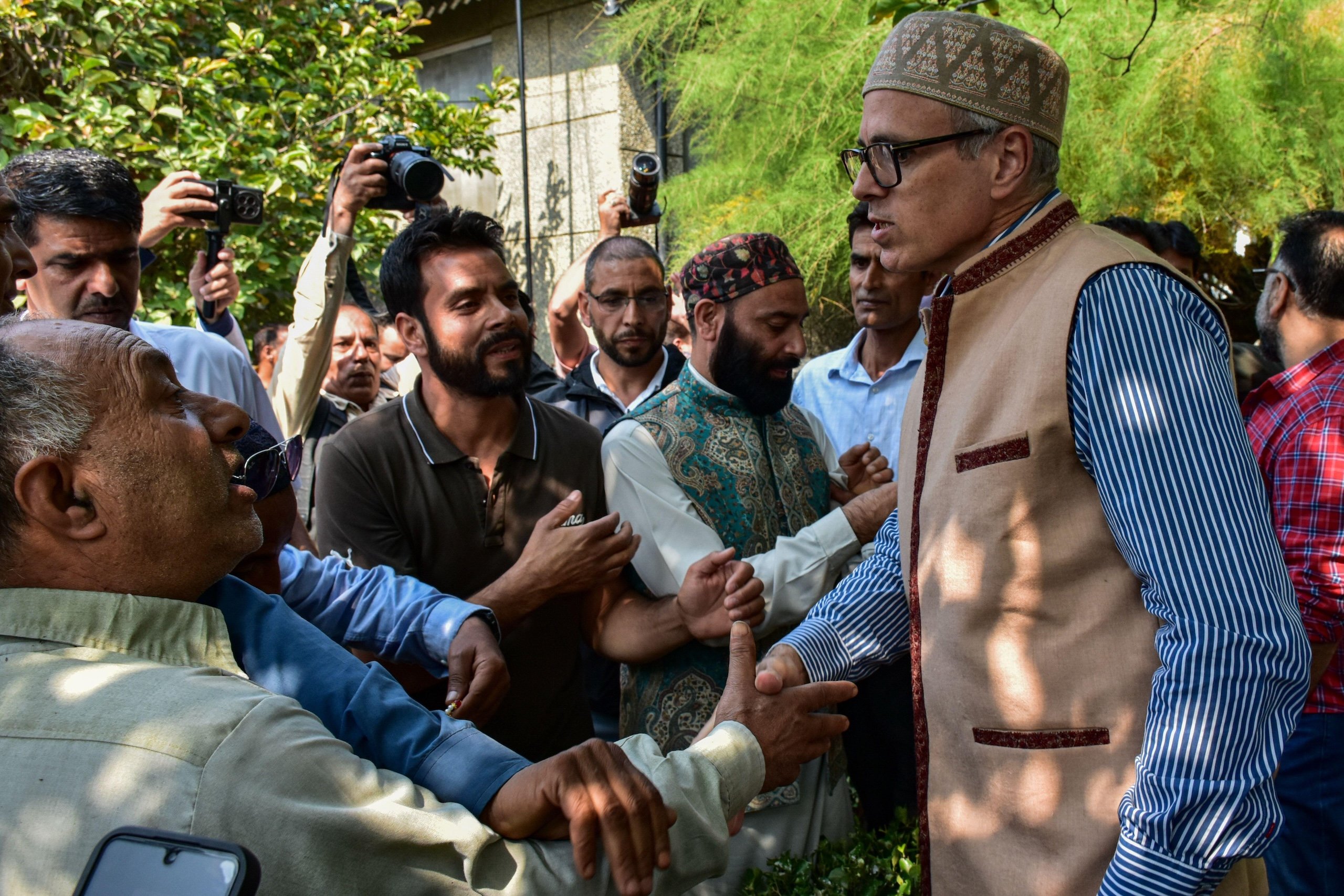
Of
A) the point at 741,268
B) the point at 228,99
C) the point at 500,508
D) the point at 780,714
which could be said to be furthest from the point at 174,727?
the point at 228,99

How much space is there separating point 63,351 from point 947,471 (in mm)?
1424

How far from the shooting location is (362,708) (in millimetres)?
1687

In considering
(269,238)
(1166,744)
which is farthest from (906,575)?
(269,238)

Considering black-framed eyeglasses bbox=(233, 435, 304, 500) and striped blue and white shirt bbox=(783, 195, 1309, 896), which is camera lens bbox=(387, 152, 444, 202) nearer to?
black-framed eyeglasses bbox=(233, 435, 304, 500)

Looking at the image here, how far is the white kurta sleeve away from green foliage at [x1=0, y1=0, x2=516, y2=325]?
168 inches

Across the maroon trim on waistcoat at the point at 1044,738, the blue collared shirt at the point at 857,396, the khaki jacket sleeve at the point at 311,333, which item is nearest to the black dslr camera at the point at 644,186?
the blue collared shirt at the point at 857,396

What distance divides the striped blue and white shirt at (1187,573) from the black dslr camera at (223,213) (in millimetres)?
3523

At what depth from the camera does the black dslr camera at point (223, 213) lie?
13.7 ft

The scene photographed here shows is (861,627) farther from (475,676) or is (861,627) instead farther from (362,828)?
(362,828)

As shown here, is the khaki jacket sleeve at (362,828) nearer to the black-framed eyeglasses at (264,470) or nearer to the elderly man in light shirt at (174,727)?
Answer: the elderly man in light shirt at (174,727)

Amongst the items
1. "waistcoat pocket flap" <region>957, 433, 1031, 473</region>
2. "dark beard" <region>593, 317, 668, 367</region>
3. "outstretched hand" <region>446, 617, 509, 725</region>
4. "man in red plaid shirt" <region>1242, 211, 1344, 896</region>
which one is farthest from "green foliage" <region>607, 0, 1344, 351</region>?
"outstretched hand" <region>446, 617, 509, 725</region>

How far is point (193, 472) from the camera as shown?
1.59 meters

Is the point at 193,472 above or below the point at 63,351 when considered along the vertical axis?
below

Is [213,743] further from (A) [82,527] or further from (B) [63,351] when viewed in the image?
(B) [63,351]
